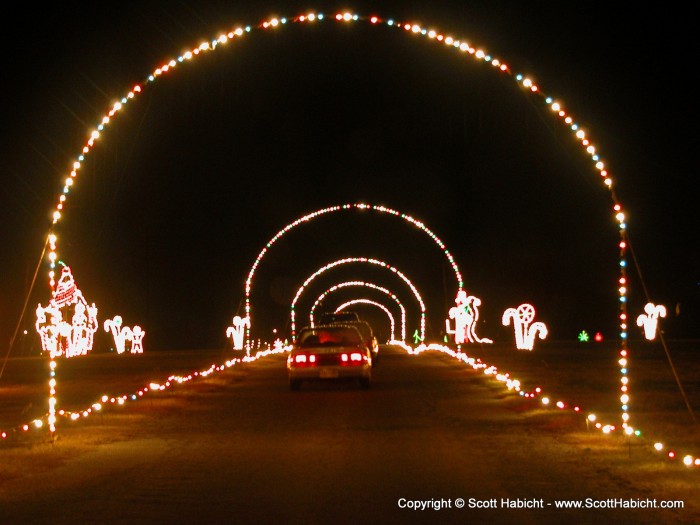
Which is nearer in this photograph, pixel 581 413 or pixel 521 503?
pixel 521 503

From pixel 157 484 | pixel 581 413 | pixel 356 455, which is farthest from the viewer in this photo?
pixel 581 413

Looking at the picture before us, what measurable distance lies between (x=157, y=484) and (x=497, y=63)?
10874 millimetres

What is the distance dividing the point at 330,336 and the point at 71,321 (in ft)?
128

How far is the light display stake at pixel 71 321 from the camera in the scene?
200ft

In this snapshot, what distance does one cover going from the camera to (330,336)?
32719mm

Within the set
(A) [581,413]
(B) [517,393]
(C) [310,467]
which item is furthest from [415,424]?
(B) [517,393]

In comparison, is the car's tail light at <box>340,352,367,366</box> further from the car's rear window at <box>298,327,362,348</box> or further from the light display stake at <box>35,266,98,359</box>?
the light display stake at <box>35,266,98,359</box>

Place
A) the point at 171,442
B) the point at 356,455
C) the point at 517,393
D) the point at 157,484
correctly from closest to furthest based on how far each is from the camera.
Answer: the point at 157,484 → the point at 356,455 → the point at 171,442 → the point at 517,393

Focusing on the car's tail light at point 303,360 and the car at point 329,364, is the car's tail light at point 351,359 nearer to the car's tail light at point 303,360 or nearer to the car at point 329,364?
the car at point 329,364

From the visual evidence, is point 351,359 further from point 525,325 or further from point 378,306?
point 378,306

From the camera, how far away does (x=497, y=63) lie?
814 inches

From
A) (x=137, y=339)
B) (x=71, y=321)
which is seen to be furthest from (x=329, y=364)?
(x=137, y=339)

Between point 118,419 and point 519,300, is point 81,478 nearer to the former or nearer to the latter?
point 118,419

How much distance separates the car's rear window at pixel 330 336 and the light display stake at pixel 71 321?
Result: 93.2 feet
